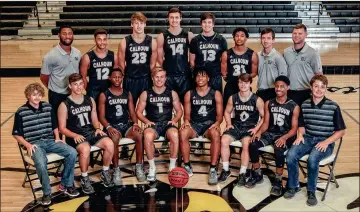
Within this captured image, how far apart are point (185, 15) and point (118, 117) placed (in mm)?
13243

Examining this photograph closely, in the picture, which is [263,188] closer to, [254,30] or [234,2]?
[254,30]

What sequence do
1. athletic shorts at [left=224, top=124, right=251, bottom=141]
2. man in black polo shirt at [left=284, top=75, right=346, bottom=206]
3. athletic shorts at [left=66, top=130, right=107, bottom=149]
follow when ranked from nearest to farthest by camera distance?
man in black polo shirt at [left=284, top=75, right=346, bottom=206]
athletic shorts at [left=66, top=130, right=107, bottom=149]
athletic shorts at [left=224, top=124, right=251, bottom=141]

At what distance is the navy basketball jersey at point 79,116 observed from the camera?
5.20 meters

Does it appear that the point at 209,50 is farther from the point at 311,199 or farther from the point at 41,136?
the point at 41,136

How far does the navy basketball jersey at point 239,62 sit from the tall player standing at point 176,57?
0.58 m

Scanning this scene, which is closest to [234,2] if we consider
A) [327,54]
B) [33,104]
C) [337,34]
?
[337,34]

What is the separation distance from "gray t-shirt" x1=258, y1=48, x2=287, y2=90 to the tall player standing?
0.96 metres

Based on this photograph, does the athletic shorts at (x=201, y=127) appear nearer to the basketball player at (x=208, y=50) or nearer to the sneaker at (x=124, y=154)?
the basketball player at (x=208, y=50)

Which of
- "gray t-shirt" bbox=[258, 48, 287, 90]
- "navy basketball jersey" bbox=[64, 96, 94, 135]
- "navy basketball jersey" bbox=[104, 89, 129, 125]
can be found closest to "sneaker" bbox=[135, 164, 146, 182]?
"navy basketball jersey" bbox=[104, 89, 129, 125]

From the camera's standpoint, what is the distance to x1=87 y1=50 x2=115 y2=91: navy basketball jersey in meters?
5.61

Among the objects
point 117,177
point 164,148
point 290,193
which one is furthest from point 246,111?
point 117,177

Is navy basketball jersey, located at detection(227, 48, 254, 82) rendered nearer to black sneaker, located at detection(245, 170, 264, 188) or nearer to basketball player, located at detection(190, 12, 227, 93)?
basketball player, located at detection(190, 12, 227, 93)

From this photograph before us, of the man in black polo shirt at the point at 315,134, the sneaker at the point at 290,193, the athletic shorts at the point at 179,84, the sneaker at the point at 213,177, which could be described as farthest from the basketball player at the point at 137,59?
the sneaker at the point at 290,193

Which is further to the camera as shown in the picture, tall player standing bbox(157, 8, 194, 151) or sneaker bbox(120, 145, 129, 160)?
sneaker bbox(120, 145, 129, 160)
